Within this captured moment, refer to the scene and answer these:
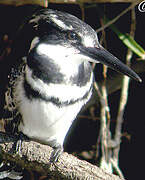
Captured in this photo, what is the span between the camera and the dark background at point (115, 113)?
262 centimetres

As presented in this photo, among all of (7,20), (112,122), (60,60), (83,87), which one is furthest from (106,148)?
(7,20)

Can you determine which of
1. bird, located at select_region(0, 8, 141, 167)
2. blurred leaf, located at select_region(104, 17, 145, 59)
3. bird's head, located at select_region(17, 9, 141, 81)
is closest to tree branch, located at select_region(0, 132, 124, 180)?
bird, located at select_region(0, 8, 141, 167)

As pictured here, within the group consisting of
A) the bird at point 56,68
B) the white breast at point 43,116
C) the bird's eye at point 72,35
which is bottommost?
the white breast at point 43,116

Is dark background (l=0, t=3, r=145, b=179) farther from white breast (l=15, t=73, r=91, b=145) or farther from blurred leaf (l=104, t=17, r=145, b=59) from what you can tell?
white breast (l=15, t=73, r=91, b=145)

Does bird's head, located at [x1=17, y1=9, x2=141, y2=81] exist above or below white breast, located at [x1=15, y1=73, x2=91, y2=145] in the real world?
above

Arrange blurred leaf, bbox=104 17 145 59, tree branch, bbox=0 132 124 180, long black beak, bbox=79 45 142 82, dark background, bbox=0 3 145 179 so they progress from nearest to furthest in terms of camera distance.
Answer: tree branch, bbox=0 132 124 180 → long black beak, bbox=79 45 142 82 → blurred leaf, bbox=104 17 145 59 → dark background, bbox=0 3 145 179

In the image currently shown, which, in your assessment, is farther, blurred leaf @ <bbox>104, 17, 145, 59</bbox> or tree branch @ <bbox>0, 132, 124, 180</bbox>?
blurred leaf @ <bbox>104, 17, 145, 59</bbox>

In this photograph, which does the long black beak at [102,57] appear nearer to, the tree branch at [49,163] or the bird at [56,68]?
the bird at [56,68]

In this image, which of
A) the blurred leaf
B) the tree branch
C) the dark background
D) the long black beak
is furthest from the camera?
the dark background

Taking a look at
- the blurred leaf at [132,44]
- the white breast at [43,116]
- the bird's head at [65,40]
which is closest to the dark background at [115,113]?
the blurred leaf at [132,44]

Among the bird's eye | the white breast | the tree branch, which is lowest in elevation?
the tree branch

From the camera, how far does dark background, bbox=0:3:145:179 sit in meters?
2.62

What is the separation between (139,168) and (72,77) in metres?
1.20

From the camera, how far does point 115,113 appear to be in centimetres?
273
